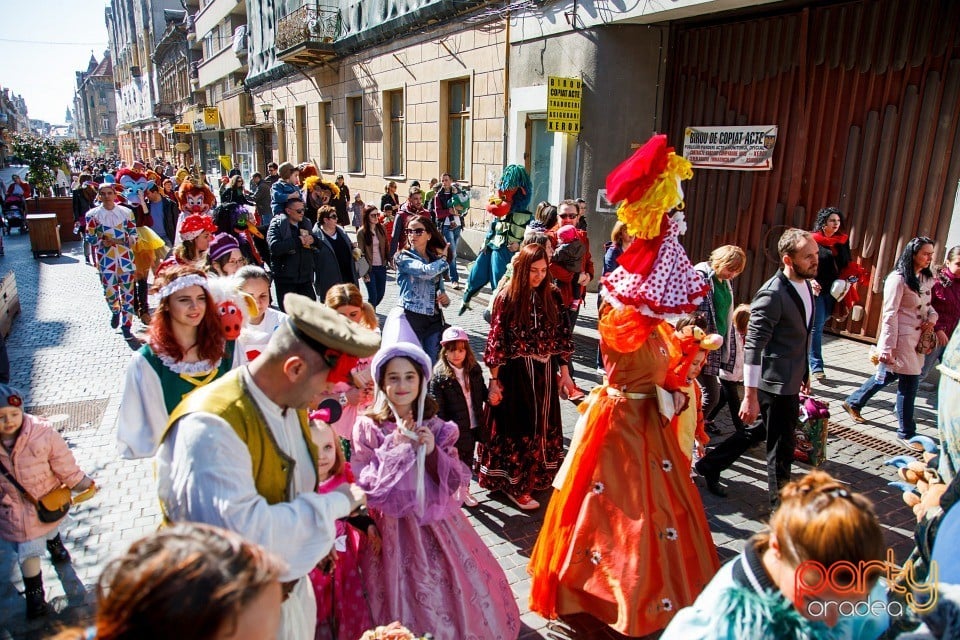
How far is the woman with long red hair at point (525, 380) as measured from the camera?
4.36 metres

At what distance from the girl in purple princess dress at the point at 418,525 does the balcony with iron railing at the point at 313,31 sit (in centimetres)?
1893

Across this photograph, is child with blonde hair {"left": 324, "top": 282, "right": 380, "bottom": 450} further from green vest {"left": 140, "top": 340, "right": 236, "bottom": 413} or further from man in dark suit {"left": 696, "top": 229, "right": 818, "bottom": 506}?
man in dark suit {"left": 696, "top": 229, "right": 818, "bottom": 506}

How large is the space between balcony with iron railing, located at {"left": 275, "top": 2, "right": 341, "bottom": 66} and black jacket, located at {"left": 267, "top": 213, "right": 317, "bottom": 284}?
48.5 ft

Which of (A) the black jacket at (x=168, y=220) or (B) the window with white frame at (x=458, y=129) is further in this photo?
(B) the window with white frame at (x=458, y=129)

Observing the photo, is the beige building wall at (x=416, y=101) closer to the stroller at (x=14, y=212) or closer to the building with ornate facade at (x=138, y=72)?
the stroller at (x=14, y=212)

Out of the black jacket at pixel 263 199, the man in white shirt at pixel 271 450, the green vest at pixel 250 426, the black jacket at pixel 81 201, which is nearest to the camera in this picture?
the man in white shirt at pixel 271 450

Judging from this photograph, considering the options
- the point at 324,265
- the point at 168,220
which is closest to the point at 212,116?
the point at 168,220

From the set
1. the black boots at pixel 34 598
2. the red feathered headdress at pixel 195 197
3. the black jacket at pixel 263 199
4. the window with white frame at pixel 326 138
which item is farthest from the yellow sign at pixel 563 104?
the window with white frame at pixel 326 138

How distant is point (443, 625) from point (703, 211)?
8.87 metres

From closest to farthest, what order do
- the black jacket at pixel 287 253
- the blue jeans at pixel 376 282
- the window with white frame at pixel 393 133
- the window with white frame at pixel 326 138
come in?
the black jacket at pixel 287 253, the blue jeans at pixel 376 282, the window with white frame at pixel 393 133, the window with white frame at pixel 326 138

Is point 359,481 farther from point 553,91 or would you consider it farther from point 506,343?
point 553,91

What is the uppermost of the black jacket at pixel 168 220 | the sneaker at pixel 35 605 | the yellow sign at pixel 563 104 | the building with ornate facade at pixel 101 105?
the building with ornate facade at pixel 101 105

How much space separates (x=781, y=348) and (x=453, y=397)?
2199 millimetres

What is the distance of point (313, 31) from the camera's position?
19.6 metres
